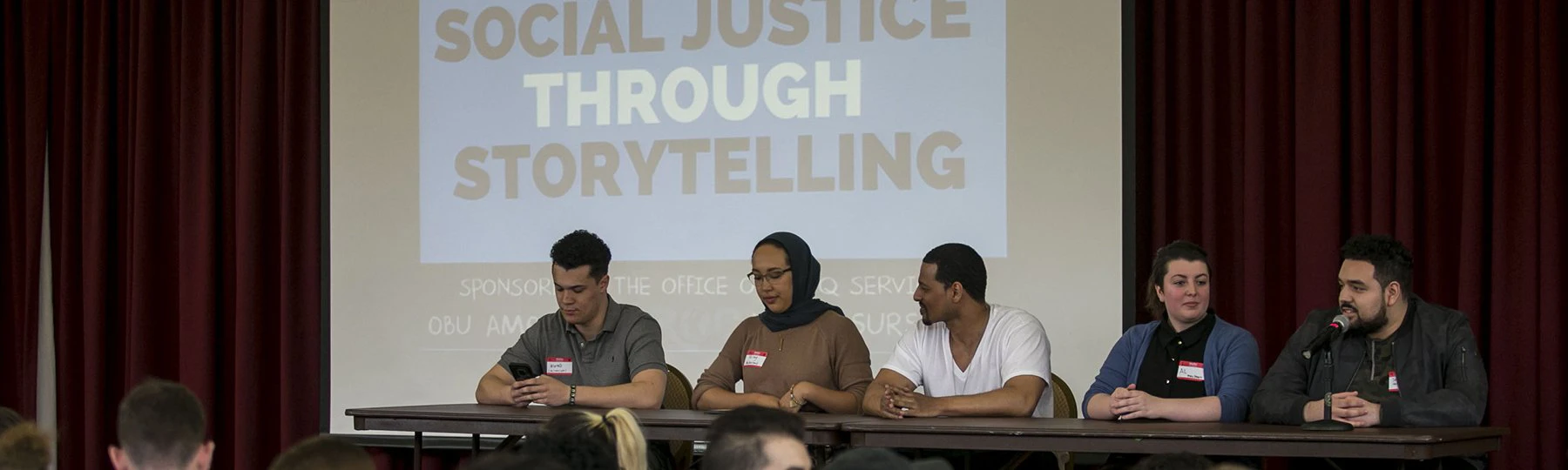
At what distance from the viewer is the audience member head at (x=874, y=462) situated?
1766 mm

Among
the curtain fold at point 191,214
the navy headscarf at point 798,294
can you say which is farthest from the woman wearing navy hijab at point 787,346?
the curtain fold at point 191,214

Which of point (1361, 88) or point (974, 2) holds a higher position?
point (974, 2)

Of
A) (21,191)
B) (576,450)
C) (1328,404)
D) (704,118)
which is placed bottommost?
(1328,404)

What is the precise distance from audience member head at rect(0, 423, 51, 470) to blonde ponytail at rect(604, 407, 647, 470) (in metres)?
0.92

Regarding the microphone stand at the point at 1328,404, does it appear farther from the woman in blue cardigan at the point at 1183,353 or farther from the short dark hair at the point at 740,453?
the short dark hair at the point at 740,453

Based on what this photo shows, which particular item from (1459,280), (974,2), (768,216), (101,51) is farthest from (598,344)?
(101,51)

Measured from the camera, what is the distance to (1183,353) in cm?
418

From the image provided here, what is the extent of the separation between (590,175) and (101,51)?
2280mm

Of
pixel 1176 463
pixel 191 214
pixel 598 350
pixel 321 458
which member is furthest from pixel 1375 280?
pixel 191 214

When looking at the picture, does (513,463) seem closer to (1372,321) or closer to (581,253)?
(1372,321)

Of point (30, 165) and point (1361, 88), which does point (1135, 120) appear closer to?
point (1361, 88)

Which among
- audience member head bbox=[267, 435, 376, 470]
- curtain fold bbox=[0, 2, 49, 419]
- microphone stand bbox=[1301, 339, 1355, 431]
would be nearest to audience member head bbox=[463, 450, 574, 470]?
audience member head bbox=[267, 435, 376, 470]

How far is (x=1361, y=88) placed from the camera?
484 centimetres

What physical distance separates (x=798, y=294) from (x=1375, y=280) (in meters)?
1.60
